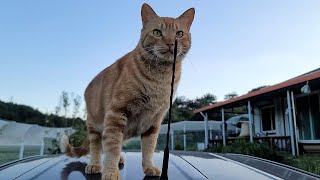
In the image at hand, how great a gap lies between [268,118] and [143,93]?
60.8 feet

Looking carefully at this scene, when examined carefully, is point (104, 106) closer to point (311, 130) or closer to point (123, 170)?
point (123, 170)

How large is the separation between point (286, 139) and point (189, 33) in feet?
43.3

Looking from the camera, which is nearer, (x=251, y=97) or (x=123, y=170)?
(x=123, y=170)

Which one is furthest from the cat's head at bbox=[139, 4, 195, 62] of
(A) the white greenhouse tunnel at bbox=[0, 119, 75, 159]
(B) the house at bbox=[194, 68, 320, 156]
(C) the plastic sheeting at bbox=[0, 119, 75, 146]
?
(B) the house at bbox=[194, 68, 320, 156]

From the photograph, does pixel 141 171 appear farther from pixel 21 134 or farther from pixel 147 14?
pixel 21 134

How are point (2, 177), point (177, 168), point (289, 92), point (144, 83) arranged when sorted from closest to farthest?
point (2, 177), point (177, 168), point (144, 83), point (289, 92)

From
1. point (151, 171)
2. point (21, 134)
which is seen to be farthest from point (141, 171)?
point (21, 134)

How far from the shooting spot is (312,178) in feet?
5.90

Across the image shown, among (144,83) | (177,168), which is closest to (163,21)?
(144,83)

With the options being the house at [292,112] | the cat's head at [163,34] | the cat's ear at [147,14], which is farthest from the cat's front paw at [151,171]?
the house at [292,112]

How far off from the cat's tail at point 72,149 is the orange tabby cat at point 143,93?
27 cm

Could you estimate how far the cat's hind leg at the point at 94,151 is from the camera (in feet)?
6.74

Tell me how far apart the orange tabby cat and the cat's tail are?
267 mm

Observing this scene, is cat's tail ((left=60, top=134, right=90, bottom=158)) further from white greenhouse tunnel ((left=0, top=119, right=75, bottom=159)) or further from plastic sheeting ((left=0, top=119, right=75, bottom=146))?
plastic sheeting ((left=0, top=119, right=75, bottom=146))
